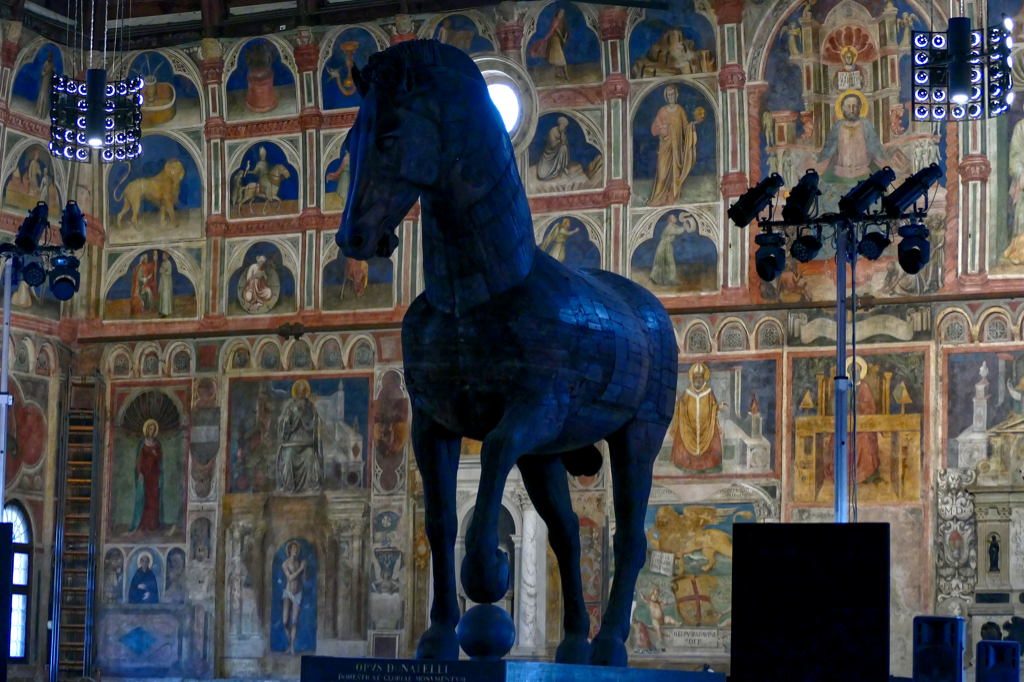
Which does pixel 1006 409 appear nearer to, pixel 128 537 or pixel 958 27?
pixel 958 27

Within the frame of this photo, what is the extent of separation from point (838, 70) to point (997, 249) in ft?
12.2

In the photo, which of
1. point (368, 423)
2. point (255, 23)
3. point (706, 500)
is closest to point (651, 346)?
point (706, 500)

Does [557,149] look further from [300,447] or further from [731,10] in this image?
[300,447]

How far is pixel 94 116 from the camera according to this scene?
2266cm

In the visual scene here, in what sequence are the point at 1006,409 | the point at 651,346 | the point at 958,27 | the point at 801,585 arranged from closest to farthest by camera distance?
the point at 801,585 → the point at 651,346 → the point at 958,27 → the point at 1006,409

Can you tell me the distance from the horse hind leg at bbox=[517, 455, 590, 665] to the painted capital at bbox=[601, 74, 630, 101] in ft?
55.7

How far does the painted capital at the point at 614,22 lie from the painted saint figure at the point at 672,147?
3.92 feet

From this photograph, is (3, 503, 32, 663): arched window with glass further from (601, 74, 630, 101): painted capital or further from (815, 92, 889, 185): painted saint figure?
(815, 92, 889, 185): painted saint figure

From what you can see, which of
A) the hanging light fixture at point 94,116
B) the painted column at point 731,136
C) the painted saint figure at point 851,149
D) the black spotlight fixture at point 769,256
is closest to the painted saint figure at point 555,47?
the painted column at point 731,136

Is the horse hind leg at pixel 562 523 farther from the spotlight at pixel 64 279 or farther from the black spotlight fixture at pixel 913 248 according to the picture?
the spotlight at pixel 64 279

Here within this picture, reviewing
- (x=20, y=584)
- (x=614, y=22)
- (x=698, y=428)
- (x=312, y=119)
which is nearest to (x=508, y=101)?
(x=614, y=22)

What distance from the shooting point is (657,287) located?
2480 centimetres

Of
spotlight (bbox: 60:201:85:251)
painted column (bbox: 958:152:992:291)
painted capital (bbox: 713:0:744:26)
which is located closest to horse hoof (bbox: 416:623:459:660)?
spotlight (bbox: 60:201:85:251)

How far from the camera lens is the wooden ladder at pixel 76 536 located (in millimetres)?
26156
